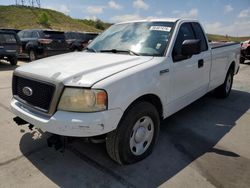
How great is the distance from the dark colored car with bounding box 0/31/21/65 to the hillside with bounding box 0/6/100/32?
40.0 m

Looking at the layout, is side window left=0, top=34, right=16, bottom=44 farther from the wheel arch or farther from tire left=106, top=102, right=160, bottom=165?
tire left=106, top=102, right=160, bottom=165

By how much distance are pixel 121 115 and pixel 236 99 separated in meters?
4.61

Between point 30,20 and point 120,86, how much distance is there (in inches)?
2344

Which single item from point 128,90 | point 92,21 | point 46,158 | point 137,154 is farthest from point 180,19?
Answer: point 92,21

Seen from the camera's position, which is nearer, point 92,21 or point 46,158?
point 46,158

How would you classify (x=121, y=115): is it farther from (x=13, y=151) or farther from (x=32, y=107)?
(x=13, y=151)

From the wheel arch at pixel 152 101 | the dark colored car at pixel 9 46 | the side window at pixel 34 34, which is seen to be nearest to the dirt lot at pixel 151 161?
the wheel arch at pixel 152 101

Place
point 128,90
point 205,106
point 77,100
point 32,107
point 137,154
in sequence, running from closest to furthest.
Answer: point 77,100 < point 128,90 < point 32,107 < point 137,154 < point 205,106

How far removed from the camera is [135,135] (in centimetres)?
316

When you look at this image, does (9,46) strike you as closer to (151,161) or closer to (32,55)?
(32,55)

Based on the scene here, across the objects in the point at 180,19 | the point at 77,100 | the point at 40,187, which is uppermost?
the point at 180,19

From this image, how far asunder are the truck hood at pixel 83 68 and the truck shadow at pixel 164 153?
2.34 ft

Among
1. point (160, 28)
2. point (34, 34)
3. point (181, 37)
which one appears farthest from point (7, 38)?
point (181, 37)

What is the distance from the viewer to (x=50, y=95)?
2.74 meters
